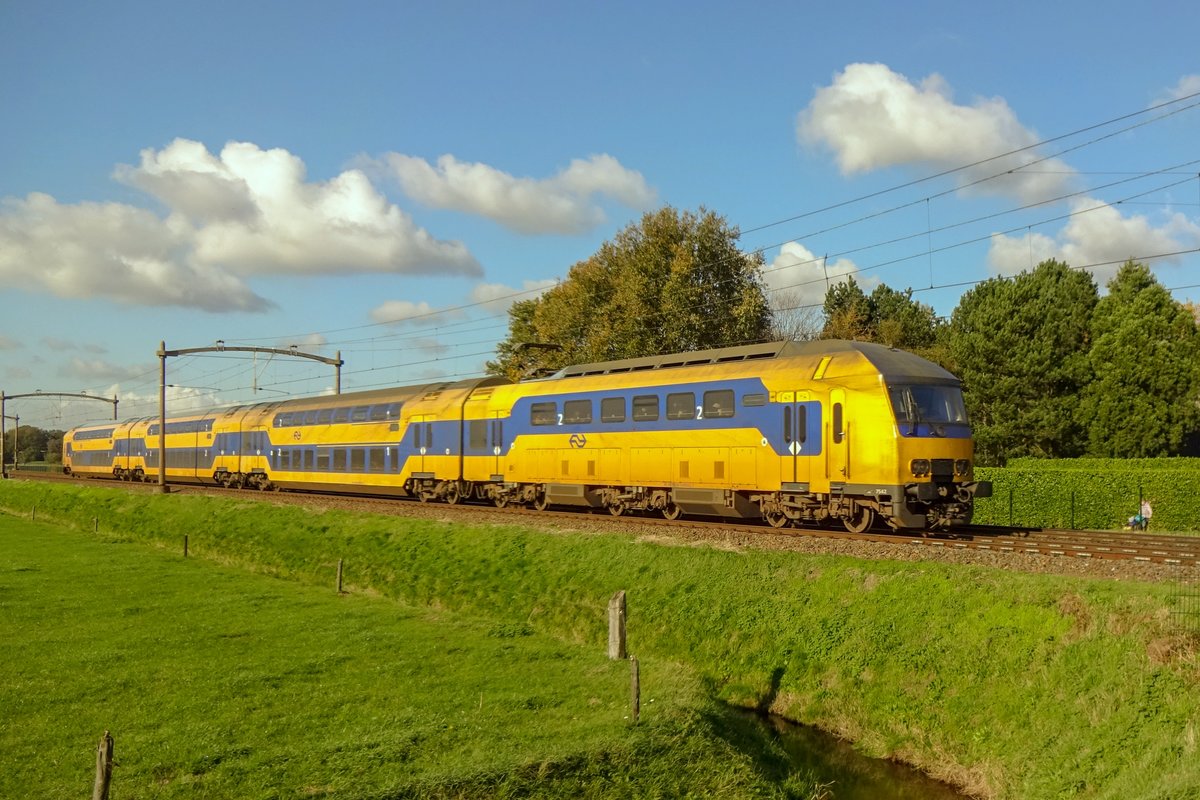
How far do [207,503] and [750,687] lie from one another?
29.9 m

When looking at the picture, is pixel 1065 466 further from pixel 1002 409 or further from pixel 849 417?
pixel 849 417

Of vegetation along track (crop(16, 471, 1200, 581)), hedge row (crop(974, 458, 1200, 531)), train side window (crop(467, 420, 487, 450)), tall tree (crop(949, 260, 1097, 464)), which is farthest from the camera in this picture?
tall tree (crop(949, 260, 1097, 464))

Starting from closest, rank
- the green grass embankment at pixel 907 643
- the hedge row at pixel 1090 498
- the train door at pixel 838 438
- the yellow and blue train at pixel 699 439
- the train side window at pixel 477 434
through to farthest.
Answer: the green grass embankment at pixel 907 643
the yellow and blue train at pixel 699 439
the train door at pixel 838 438
the hedge row at pixel 1090 498
the train side window at pixel 477 434

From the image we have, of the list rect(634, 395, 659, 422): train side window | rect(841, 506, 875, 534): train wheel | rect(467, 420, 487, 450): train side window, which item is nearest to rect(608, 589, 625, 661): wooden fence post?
rect(841, 506, 875, 534): train wheel

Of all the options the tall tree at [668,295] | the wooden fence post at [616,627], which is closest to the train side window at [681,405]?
the wooden fence post at [616,627]

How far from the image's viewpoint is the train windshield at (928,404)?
2025 centimetres

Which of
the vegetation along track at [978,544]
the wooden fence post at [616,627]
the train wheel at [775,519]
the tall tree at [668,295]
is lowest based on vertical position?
the wooden fence post at [616,627]

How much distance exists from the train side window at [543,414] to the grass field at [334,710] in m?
9.35

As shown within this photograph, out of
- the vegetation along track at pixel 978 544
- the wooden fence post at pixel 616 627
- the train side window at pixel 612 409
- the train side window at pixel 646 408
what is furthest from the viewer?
the train side window at pixel 612 409

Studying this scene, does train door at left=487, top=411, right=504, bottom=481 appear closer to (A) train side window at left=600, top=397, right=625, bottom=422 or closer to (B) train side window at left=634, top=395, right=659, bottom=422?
(A) train side window at left=600, top=397, right=625, bottom=422

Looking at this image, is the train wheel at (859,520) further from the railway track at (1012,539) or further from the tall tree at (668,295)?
the tall tree at (668,295)

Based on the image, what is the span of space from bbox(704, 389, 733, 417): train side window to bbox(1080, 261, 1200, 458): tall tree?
35.8m

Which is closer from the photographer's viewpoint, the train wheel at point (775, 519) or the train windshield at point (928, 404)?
the train windshield at point (928, 404)

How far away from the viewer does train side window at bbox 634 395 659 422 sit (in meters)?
25.8
